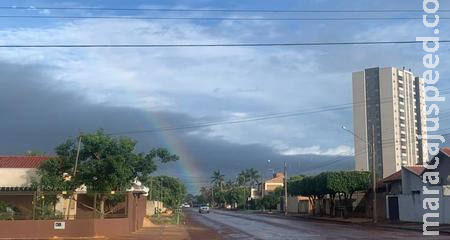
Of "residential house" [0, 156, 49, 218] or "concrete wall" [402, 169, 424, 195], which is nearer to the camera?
"residential house" [0, 156, 49, 218]

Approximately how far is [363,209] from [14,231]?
44280 mm

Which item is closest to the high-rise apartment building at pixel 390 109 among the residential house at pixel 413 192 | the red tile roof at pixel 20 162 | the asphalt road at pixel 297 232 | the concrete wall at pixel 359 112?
the concrete wall at pixel 359 112

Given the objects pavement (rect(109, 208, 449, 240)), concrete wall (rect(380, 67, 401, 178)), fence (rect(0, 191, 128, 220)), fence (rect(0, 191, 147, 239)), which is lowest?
pavement (rect(109, 208, 449, 240))

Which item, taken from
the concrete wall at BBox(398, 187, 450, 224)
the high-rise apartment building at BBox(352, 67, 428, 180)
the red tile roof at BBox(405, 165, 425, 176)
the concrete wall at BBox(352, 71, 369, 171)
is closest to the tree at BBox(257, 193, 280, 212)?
the concrete wall at BBox(352, 71, 369, 171)

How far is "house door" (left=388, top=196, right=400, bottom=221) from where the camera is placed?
55.1 metres

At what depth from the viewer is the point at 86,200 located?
3691cm

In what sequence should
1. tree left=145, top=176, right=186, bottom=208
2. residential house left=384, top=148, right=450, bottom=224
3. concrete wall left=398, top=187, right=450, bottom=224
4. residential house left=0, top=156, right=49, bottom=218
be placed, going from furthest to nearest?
tree left=145, top=176, right=186, bottom=208
residential house left=384, top=148, right=450, bottom=224
concrete wall left=398, top=187, right=450, bottom=224
residential house left=0, top=156, right=49, bottom=218

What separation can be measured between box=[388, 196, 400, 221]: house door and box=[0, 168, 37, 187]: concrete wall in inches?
1282

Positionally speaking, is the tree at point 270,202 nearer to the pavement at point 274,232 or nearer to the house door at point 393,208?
the house door at point 393,208

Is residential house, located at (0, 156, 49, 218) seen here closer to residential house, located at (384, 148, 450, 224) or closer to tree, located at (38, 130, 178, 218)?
tree, located at (38, 130, 178, 218)

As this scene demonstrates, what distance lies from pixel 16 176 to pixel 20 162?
84.4 inches

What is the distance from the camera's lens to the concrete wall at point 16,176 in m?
41.1

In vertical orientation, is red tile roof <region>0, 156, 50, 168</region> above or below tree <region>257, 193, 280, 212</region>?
above

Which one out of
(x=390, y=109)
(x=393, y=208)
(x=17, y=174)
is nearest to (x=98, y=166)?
(x=17, y=174)
